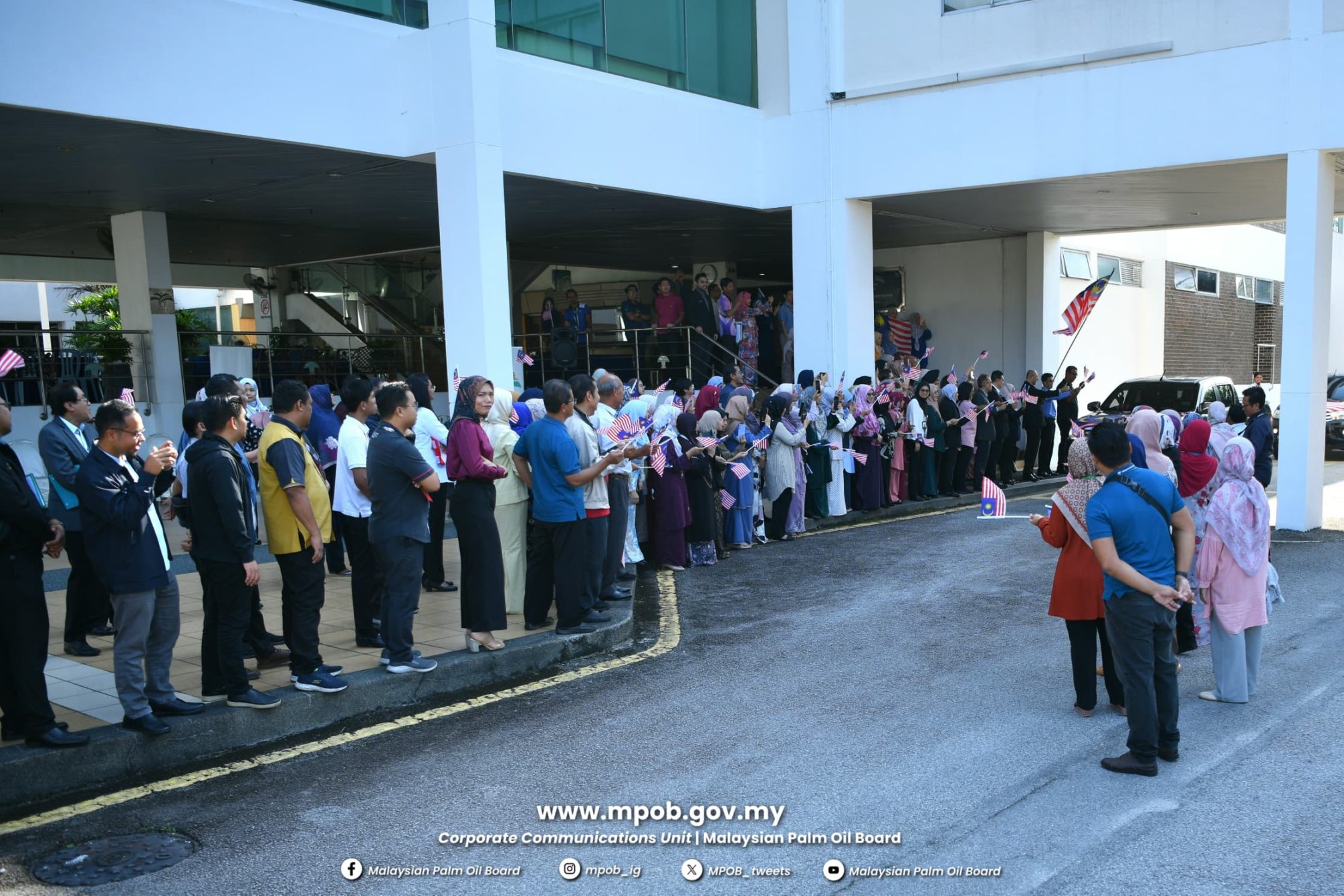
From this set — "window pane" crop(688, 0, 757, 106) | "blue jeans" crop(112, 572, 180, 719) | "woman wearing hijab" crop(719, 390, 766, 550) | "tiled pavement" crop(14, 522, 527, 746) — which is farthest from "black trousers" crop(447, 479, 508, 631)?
"window pane" crop(688, 0, 757, 106)

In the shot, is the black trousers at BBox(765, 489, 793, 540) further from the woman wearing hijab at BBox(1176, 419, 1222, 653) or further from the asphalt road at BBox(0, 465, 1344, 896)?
the woman wearing hijab at BBox(1176, 419, 1222, 653)

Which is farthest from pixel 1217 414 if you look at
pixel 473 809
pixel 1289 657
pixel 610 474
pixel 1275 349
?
pixel 1275 349

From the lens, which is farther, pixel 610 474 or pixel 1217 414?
pixel 1217 414

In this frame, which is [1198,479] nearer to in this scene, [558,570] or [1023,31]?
[558,570]

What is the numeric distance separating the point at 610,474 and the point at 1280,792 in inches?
217

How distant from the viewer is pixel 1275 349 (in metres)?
34.7

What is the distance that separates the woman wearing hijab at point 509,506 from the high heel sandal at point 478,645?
628 mm

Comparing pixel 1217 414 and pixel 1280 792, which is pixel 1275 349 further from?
pixel 1280 792

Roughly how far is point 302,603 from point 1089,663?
4573 mm

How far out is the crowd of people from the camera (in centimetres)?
563

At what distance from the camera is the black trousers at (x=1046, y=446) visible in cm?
1870

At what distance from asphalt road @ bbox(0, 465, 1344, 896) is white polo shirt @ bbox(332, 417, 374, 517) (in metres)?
1.93

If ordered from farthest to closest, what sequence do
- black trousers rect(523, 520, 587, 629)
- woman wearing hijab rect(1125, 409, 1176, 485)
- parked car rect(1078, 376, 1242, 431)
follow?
parked car rect(1078, 376, 1242, 431)
black trousers rect(523, 520, 587, 629)
woman wearing hijab rect(1125, 409, 1176, 485)

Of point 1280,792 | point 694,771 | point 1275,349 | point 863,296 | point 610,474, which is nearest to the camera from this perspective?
point 1280,792
